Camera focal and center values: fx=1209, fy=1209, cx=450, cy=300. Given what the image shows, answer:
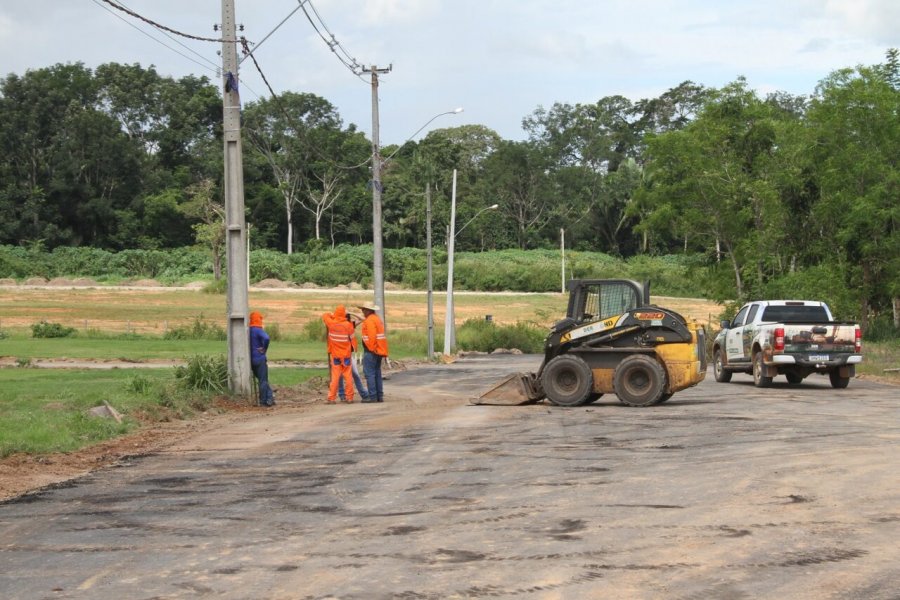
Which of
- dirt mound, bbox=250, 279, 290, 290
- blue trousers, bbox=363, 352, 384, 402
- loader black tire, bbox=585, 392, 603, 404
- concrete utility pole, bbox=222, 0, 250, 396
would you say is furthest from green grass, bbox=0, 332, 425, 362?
dirt mound, bbox=250, 279, 290, 290

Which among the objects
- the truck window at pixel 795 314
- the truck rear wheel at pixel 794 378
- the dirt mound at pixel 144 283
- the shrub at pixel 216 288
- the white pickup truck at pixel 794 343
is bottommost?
the truck rear wheel at pixel 794 378

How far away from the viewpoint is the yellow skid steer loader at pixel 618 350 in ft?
72.4

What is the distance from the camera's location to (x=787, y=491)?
1113cm

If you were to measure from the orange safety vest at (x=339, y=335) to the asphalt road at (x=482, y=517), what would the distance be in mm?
6209

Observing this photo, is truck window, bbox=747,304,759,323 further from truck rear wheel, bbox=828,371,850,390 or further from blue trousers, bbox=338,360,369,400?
blue trousers, bbox=338,360,369,400

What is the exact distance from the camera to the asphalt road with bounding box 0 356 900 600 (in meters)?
7.77

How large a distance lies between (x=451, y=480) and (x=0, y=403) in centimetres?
1179

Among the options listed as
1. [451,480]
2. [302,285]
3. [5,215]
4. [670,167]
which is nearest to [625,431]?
[451,480]

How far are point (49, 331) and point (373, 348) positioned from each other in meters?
33.1

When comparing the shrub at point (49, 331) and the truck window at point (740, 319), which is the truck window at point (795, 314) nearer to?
the truck window at point (740, 319)

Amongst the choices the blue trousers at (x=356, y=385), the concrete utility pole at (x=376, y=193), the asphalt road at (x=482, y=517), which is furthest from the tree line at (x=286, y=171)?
the asphalt road at (x=482, y=517)

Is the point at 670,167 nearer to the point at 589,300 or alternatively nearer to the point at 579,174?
the point at 589,300

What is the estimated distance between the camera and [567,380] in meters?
22.3

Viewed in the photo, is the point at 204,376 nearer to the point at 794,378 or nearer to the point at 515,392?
the point at 515,392
